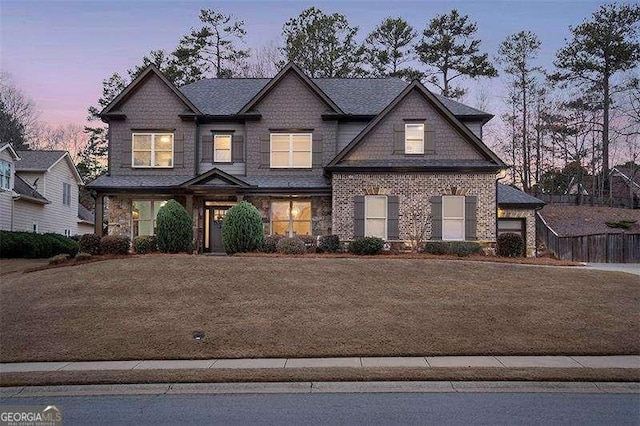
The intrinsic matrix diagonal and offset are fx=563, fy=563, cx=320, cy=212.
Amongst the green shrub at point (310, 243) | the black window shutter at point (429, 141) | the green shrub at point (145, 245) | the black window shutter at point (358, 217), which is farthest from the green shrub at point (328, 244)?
the green shrub at point (145, 245)

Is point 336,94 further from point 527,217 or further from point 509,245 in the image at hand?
point 509,245

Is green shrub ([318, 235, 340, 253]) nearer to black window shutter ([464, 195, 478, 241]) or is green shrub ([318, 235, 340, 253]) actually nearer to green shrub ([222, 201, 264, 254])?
green shrub ([222, 201, 264, 254])

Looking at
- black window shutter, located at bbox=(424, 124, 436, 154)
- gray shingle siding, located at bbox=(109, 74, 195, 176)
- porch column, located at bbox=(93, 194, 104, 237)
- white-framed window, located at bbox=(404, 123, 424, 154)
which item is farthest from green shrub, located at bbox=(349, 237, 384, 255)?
porch column, located at bbox=(93, 194, 104, 237)

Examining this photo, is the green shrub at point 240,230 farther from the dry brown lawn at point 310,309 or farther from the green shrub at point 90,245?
the green shrub at point 90,245

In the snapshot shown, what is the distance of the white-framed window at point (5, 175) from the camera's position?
100 feet

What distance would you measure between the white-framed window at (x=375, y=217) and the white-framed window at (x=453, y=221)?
2.43m

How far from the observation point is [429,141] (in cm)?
2403

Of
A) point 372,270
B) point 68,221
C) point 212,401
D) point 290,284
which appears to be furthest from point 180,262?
point 68,221

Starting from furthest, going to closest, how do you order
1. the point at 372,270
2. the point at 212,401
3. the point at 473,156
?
1. the point at 473,156
2. the point at 372,270
3. the point at 212,401

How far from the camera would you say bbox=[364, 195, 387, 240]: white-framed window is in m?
23.2

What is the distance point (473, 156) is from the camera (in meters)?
23.8

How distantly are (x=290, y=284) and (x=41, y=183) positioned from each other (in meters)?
27.7

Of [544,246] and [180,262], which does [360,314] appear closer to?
[180,262]

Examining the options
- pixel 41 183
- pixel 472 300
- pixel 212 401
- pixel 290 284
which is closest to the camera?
pixel 212 401
